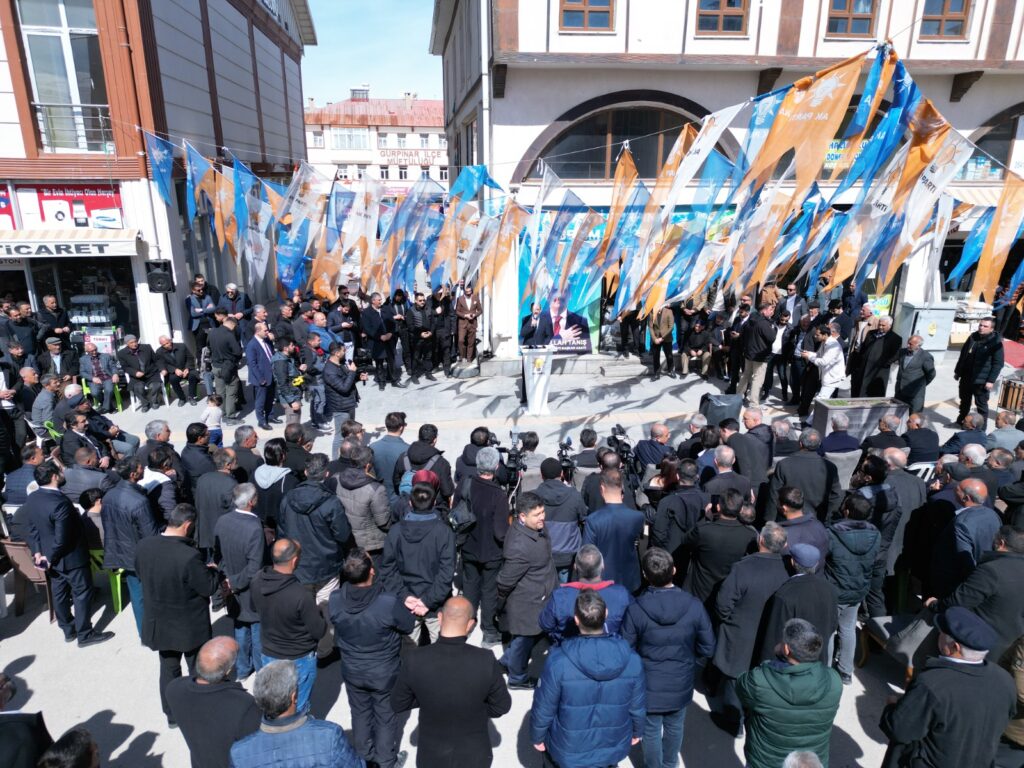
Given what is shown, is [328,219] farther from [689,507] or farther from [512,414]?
[689,507]

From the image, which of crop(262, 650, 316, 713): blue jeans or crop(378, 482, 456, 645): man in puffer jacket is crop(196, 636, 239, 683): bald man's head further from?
crop(378, 482, 456, 645): man in puffer jacket

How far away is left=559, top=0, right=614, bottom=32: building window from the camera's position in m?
12.7

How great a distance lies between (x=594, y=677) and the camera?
3379 millimetres

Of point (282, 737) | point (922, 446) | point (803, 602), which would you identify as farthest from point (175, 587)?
point (922, 446)

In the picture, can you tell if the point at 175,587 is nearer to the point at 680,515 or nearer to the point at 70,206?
the point at 680,515

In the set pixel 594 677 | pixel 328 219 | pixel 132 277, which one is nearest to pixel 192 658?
pixel 594 677

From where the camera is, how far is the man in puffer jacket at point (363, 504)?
5613mm

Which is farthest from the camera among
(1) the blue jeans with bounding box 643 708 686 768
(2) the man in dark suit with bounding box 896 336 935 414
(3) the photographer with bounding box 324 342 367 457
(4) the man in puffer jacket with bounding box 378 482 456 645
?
(2) the man in dark suit with bounding box 896 336 935 414

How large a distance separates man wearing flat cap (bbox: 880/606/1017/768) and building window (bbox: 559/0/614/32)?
12583 millimetres

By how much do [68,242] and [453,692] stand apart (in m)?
13.4

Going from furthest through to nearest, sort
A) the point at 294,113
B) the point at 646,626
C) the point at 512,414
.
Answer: the point at 294,113 < the point at 512,414 < the point at 646,626

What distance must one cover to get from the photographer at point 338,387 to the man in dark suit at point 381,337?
121 inches

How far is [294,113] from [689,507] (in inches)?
1183

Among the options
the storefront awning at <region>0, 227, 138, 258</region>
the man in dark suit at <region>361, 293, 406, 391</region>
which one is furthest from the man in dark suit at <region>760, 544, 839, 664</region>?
the storefront awning at <region>0, 227, 138, 258</region>
